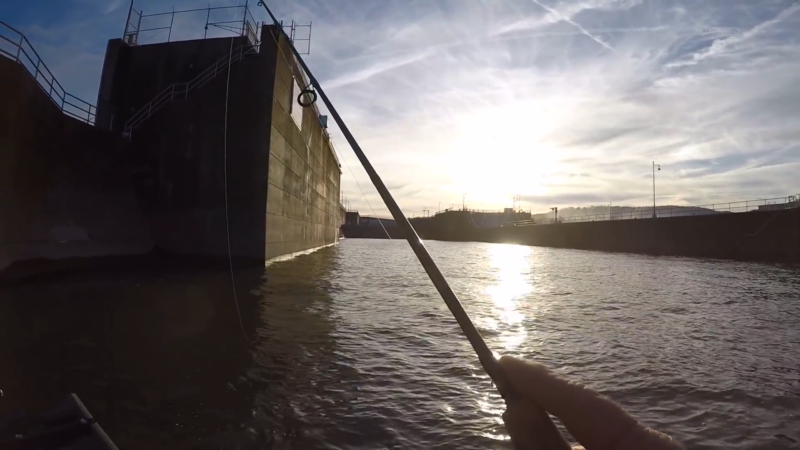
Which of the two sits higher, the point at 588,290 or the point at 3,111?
the point at 3,111

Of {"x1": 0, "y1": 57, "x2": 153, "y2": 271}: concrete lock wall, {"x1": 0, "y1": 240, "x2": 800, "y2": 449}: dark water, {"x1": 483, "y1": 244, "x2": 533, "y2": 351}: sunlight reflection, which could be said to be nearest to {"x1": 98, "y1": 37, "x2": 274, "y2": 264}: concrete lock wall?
{"x1": 0, "y1": 57, "x2": 153, "y2": 271}: concrete lock wall

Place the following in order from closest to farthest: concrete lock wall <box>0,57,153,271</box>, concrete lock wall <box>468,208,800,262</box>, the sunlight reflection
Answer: the sunlight reflection, concrete lock wall <box>0,57,153,271</box>, concrete lock wall <box>468,208,800,262</box>

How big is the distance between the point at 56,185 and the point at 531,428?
55.1 ft

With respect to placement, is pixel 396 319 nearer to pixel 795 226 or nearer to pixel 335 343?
pixel 335 343

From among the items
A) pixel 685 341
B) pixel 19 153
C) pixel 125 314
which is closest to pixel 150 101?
pixel 19 153

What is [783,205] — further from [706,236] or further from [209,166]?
[209,166]

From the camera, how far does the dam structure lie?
12430 millimetres

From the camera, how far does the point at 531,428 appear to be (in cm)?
146

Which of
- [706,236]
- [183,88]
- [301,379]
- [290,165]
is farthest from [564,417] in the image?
[706,236]

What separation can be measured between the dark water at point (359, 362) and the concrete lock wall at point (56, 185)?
5.33 ft

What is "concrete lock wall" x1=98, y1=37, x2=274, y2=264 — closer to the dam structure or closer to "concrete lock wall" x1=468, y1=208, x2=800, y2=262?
the dam structure

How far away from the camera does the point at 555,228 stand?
65.1 metres

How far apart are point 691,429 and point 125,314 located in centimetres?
978

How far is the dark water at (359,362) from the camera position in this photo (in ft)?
14.2
